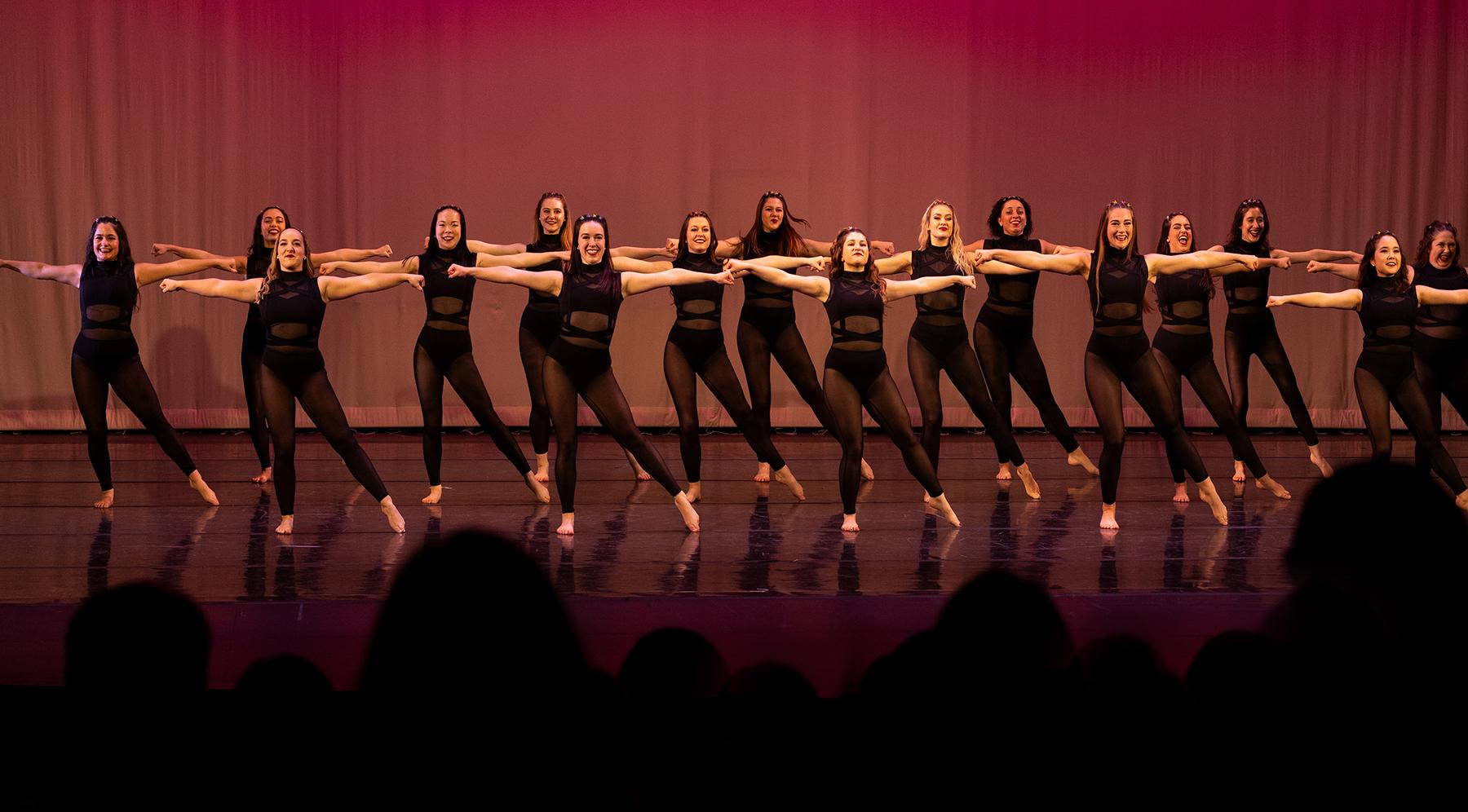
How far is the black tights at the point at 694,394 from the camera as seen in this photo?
6.78 meters

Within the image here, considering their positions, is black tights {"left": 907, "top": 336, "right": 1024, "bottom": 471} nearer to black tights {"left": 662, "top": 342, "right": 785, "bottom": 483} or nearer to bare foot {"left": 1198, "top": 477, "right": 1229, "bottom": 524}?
black tights {"left": 662, "top": 342, "right": 785, "bottom": 483}

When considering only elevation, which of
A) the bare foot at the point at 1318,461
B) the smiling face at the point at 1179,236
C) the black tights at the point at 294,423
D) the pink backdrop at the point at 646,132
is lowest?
the bare foot at the point at 1318,461

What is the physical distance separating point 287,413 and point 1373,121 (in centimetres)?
847

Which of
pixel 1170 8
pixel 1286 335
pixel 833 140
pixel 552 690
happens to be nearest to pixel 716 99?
pixel 833 140

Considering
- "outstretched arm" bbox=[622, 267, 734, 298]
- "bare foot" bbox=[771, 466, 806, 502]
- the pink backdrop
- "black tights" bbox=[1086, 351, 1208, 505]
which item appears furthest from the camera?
Answer: the pink backdrop

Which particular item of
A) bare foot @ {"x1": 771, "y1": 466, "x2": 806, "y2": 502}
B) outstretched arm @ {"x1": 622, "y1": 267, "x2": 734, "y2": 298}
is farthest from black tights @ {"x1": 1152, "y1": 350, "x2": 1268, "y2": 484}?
outstretched arm @ {"x1": 622, "y1": 267, "x2": 734, "y2": 298}

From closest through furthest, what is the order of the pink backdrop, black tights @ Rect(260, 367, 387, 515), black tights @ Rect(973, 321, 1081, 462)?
1. black tights @ Rect(260, 367, 387, 515)
2. black tights @ Rect(973, 321, 1081, 462)
3. the pink backdrop

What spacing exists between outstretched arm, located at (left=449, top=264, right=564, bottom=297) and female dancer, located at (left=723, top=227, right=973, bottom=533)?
0.82 metres

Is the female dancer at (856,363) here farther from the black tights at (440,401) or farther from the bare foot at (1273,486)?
the bare foot at (1273,486)

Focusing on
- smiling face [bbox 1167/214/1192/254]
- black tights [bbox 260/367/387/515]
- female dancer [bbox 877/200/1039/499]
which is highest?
smiling face [bbox 1167/214/1192/254]

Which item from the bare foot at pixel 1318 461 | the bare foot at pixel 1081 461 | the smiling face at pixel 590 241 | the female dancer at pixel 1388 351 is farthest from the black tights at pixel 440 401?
the bare foot at pixel 1318 461

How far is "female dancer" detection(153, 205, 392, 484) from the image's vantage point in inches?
284

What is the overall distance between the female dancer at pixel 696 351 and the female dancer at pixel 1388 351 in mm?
2740

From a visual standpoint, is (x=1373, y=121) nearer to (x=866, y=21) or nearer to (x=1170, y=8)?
(x=1170, y=8)
